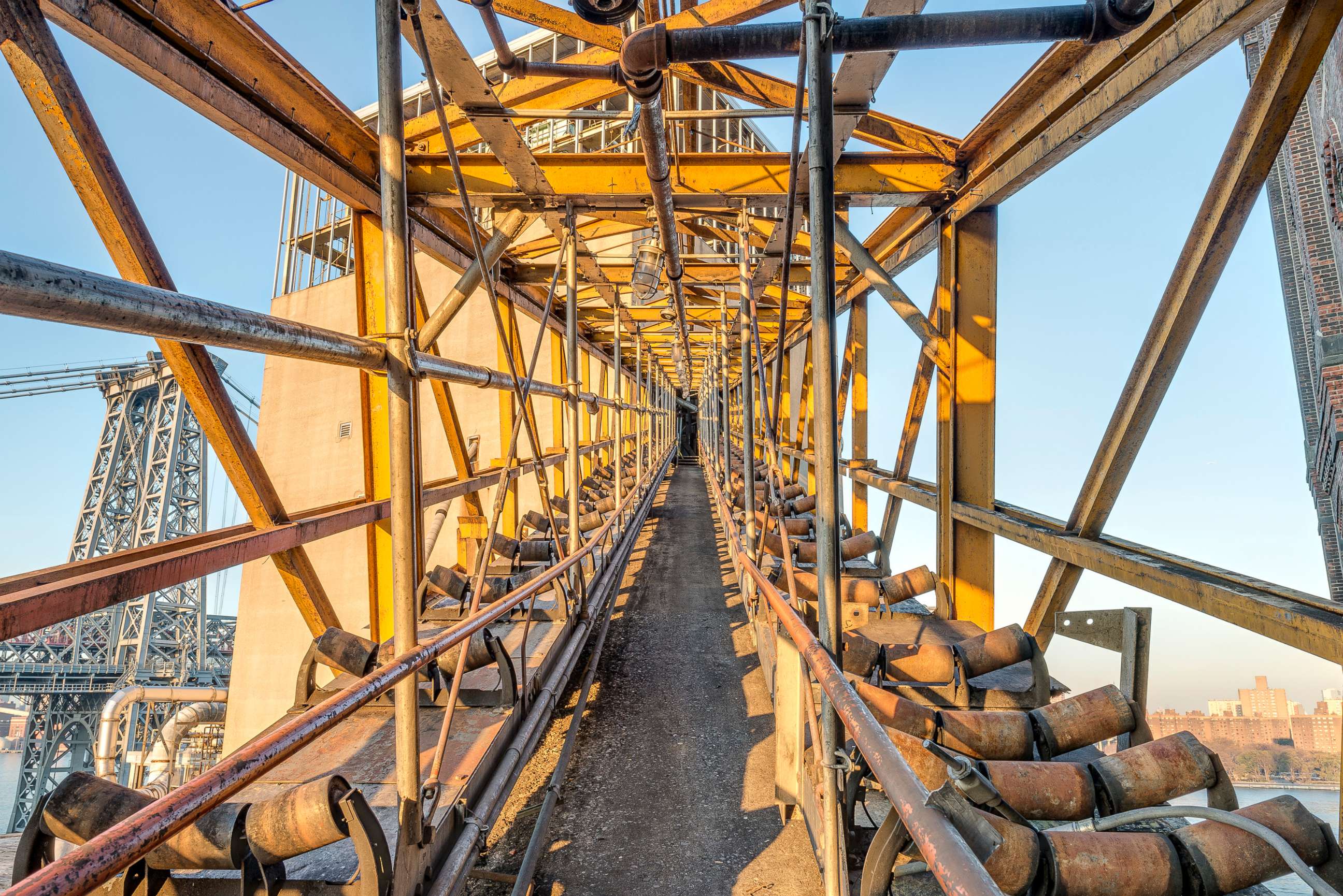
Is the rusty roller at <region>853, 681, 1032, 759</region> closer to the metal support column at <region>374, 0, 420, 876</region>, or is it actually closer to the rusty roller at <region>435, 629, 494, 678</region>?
the metal support column at <region>374, 0, 420, 876</region>

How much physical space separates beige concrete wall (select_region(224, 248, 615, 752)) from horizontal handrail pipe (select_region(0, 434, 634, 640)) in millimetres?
13343

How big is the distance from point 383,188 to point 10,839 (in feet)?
33.4

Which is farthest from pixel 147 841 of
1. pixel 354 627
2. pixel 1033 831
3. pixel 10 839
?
pixel 354 627

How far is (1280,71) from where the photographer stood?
2.50 meters

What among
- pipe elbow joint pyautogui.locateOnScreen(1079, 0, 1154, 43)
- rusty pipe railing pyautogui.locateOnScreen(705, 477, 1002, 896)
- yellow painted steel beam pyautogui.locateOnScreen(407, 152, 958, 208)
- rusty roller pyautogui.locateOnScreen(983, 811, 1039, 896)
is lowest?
rusty roller pyautogui.locateOnScreen(983, 811, 1039, 896)

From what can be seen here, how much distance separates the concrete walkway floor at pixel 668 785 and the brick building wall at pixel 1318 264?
640 centimetres

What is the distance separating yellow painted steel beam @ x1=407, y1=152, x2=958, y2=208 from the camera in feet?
16.8

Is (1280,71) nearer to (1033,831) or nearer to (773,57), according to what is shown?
(773,57)

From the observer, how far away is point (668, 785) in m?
3.87

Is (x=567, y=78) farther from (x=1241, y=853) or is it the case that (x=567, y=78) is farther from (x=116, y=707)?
(x=116, y=707)

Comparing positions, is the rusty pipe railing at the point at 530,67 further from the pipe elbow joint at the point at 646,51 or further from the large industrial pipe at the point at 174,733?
the large industrial pipe at the point at 174,733

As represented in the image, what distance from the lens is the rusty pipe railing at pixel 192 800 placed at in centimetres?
93

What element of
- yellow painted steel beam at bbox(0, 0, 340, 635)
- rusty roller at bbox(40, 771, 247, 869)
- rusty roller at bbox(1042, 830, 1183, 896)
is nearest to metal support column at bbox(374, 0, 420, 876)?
rusty roller at bbox(40, 771, 247, 869)

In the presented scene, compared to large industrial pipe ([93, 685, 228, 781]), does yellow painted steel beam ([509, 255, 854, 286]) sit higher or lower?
higher
